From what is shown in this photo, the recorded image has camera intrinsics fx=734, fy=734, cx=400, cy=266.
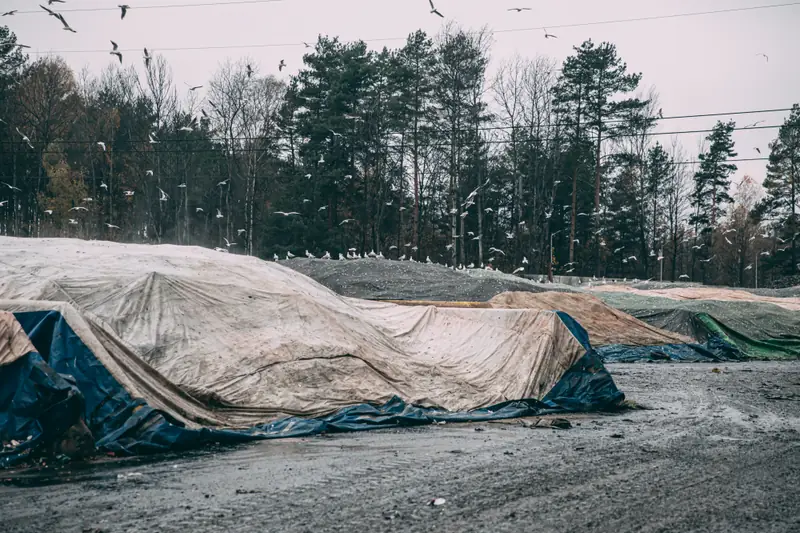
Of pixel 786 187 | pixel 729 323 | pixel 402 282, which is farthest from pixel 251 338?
pixel 786 187

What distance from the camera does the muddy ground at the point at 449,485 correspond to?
4.41 metres

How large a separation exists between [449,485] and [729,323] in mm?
19911

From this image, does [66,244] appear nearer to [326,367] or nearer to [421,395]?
[326,367]

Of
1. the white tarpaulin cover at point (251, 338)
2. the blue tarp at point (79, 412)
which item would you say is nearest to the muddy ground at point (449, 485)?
the blue tarp at point (79, 412)

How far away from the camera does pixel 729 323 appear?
2269 centimetres

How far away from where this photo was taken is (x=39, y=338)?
22.5 ft


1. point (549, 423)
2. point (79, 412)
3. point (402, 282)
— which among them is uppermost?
point (402, 282)

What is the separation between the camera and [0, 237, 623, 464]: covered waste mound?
6.65 m

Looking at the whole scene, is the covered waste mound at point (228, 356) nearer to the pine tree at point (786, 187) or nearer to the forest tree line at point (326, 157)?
the forest tree line at point (326, 157)

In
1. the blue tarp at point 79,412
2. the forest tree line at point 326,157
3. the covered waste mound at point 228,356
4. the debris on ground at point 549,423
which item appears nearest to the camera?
the blue tarp at point 79,412

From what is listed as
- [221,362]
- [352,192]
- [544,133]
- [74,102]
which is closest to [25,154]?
[74,102]

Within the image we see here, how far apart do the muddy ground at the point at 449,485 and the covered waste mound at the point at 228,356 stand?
0.64 m

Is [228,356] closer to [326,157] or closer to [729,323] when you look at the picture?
[729,323]

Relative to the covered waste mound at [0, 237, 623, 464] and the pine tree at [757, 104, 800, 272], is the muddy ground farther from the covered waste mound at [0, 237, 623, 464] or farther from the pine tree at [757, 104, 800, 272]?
the pine tree at [757, 104, 800, 272]
